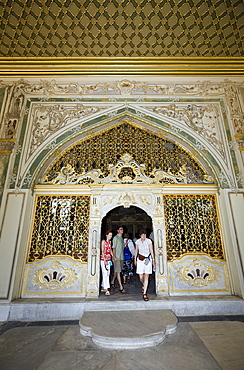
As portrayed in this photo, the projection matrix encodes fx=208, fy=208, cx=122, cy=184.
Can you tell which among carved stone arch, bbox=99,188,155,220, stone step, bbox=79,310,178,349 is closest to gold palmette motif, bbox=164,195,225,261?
carved stone arch, bbox=99,188,155,220

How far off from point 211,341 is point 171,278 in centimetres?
134

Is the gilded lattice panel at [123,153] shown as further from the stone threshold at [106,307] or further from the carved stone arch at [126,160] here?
the stone threshold at [106,307]

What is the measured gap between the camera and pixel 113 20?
385cm

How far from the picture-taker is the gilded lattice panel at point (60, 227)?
3.73 meters

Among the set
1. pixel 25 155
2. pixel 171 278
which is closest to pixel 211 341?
pixel 171 278

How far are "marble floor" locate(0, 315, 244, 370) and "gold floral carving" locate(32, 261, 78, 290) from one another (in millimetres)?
778

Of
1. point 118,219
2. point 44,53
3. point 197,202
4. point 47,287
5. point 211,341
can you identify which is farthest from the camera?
point 118,219

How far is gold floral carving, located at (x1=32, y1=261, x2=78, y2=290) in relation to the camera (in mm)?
3521

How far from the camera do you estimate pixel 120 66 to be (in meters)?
4.50

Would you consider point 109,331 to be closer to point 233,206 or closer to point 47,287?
point 47,287

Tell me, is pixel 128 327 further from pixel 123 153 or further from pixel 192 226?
pixel 123 153

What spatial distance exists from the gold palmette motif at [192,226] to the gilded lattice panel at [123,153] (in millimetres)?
578

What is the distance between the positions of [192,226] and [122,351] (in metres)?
2.41

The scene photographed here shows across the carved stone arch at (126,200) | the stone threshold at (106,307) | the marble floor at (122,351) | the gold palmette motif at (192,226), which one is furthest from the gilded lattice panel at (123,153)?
the marble floor at (122,351)
